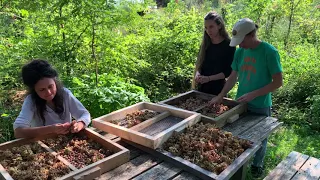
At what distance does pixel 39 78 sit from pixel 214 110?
168cm

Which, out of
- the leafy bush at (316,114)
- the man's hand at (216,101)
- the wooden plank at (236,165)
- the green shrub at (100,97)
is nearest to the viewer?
the wooden plank at (236,165)

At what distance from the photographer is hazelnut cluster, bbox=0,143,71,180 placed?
1.66 m

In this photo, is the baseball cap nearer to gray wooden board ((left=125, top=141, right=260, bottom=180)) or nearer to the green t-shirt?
the green t-shirt

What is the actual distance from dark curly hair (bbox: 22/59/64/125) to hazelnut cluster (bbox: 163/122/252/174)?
1038 millimetres

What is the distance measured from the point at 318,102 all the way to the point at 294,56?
239 cm

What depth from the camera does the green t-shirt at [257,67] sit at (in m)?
2.68

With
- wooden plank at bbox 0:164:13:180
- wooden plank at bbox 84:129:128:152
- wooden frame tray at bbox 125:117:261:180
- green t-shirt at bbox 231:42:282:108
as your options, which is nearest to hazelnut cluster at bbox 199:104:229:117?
green t-shirt at bbox 231:42:282:108

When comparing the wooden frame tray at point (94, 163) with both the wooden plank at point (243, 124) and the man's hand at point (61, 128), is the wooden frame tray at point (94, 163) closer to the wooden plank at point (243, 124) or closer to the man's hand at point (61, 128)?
the man's hand at point (61, 128)

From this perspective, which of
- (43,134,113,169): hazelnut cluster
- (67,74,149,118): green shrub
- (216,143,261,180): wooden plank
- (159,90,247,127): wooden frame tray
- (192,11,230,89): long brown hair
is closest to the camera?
(216,143,261,180): wooden plank

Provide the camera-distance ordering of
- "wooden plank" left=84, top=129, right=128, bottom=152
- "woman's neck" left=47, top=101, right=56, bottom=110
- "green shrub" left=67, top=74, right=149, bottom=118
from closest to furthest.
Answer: "wooden plank" left=84, top=129, right=128, bottom=152, "woman's neck" left=47, top=101, right=56, bottom=110, "green shrub" left=67, top=74, right=149, bottom=118

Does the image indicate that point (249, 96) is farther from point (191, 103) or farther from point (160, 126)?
point (160, 126)

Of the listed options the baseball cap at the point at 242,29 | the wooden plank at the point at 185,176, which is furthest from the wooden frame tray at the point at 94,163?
the baseball cap at the point at 242,29

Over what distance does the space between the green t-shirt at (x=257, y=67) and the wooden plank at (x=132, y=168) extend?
1.44 meters

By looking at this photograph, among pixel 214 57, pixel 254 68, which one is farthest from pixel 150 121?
pixel 214 57
